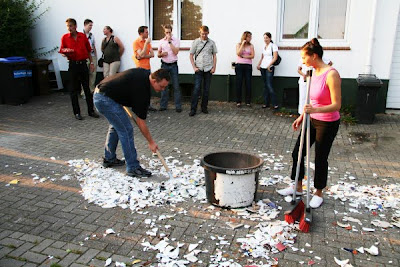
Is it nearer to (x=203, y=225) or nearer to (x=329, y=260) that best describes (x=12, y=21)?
(x=203, y=225)

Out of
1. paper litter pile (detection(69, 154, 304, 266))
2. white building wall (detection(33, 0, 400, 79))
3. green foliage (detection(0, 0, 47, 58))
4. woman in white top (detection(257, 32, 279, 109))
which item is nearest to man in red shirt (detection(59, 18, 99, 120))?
white building wall (detection(33, 0, 400, 79))

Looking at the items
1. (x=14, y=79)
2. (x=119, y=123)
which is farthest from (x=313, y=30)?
(x=14, y=79)

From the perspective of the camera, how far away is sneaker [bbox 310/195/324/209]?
4.62 m

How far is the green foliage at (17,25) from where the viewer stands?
11.2m

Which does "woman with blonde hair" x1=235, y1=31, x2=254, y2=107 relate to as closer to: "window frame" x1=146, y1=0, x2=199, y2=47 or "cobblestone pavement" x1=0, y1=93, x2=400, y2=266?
"cobblestone pavement" x1=0, y1=93, x2=400, y2=266

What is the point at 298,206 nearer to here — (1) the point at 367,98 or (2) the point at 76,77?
(1) the point at 367,98

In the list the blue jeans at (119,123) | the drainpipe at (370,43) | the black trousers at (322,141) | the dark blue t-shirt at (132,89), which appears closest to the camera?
the black trousers at (322,141)

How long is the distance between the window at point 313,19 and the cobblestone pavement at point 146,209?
7.44 feet

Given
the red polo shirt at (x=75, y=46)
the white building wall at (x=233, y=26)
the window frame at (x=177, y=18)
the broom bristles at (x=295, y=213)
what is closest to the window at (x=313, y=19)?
the white building wall at (x=233, y=26)

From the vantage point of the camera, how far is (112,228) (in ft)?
13.7

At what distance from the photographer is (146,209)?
461cm

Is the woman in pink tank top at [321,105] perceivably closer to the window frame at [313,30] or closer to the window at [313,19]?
the window frame at [313,30]

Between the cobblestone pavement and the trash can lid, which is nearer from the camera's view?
the cobblestone pavement

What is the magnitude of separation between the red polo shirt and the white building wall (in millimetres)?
2620
